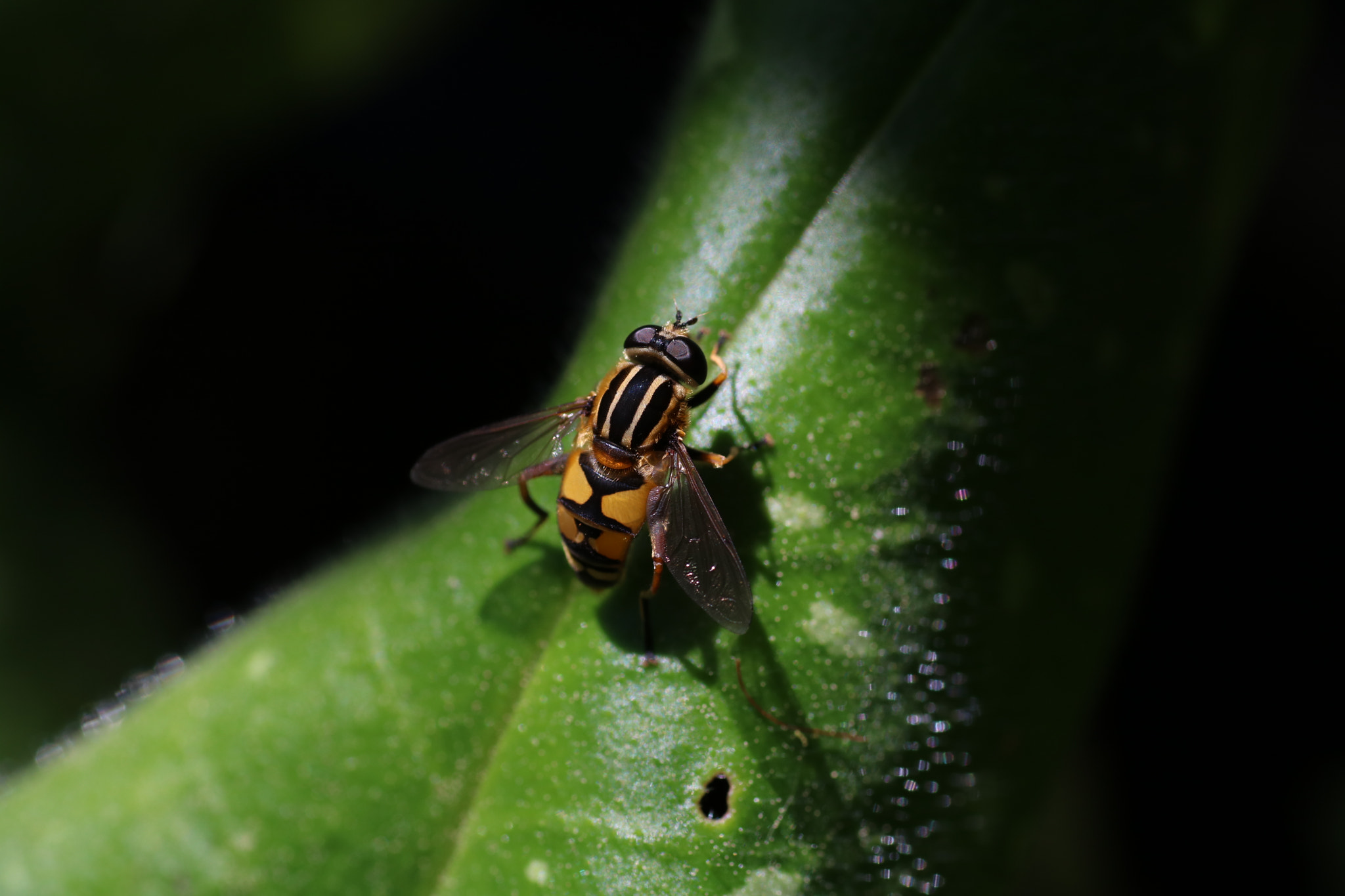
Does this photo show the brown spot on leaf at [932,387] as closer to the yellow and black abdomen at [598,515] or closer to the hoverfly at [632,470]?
the hoverfly at [632,470]

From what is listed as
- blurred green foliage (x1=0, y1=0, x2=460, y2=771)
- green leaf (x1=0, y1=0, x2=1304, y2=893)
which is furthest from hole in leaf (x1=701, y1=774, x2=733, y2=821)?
blurred green foliage (x1=0, y1=0, x2=460, y2=771)

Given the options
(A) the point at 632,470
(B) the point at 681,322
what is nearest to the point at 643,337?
(B) the point at 681,322

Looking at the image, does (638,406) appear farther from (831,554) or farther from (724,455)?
(831,554)

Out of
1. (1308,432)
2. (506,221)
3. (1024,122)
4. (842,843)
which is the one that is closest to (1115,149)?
(1024,122)

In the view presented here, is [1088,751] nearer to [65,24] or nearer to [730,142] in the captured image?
[730,142]

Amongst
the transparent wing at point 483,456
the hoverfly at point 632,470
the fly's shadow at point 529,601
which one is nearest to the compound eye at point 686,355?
the hoverfly at point 632,470

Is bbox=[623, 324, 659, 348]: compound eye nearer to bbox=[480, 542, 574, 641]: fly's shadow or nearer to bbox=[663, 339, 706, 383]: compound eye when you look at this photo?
bbox=[663, 339, 706, 383]: compound eye
